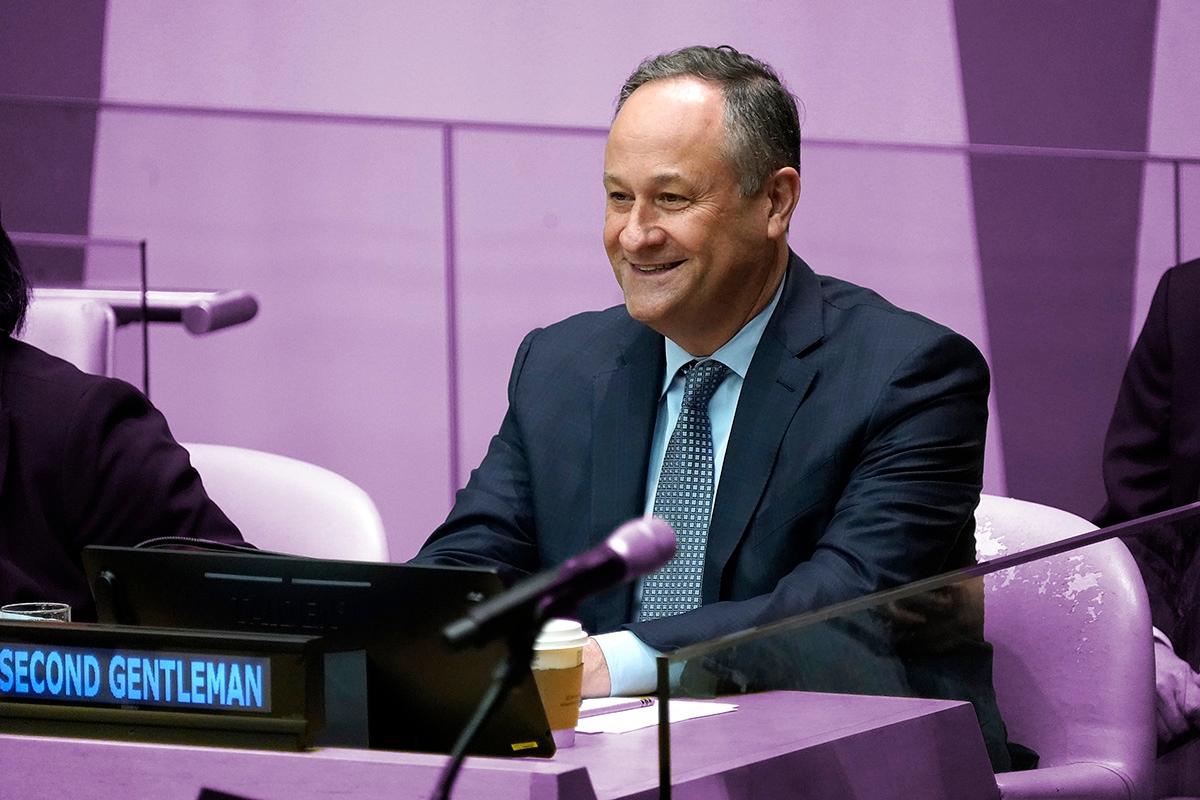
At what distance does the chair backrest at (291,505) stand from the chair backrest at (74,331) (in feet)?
1.14

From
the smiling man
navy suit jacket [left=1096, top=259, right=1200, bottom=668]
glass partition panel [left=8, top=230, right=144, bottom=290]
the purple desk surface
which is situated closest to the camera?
the purple desk surface

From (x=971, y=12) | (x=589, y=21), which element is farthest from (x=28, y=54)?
(x=971, y=12)

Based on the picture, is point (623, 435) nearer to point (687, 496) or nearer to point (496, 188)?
point (687, 496)

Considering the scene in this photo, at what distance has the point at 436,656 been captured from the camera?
36.1 inches

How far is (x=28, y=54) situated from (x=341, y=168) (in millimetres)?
653

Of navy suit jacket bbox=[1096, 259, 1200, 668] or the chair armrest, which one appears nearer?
the chair armrest

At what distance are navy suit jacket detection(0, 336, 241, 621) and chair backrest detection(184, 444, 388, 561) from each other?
8.0 inches

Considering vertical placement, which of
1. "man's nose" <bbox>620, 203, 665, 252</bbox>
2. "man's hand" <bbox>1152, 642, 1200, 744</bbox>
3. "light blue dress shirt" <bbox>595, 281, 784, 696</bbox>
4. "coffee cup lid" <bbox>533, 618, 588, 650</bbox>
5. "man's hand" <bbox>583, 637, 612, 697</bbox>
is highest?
"man's nose" <bbox>620, 203, 665, 252</bbox>

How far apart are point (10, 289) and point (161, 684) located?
1075mm

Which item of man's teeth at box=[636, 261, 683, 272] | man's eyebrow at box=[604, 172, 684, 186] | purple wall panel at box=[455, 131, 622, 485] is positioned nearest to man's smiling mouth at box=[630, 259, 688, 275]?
man's teeth at box=[636, 261, 683, 272]

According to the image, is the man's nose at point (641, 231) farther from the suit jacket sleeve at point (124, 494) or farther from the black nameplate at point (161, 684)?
the black nameplate at point (161, 684)

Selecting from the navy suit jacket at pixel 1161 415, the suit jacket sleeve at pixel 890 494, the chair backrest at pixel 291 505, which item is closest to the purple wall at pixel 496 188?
the navy suit jacket at pixel 1161 415

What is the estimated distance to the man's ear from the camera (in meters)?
1.89

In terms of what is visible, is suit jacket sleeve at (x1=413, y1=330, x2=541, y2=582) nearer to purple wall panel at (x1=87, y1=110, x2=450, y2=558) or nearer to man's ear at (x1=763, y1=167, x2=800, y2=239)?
man's ear at (x1=763, y1=167, x2=800, y2=239)
